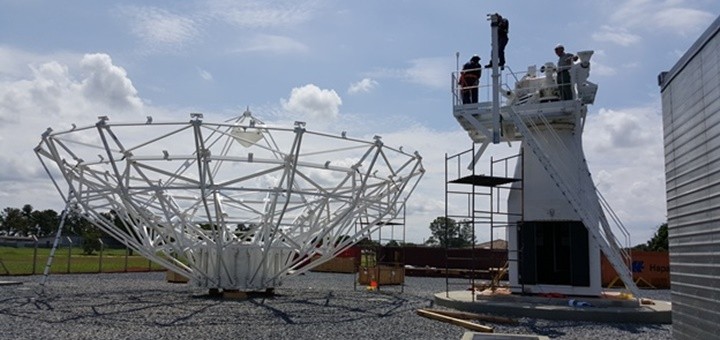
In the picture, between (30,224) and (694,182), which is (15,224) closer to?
(30,224)

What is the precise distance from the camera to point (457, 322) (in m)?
15.8

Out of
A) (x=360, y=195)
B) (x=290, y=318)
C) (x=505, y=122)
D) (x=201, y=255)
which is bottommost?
(x=290, y=318)

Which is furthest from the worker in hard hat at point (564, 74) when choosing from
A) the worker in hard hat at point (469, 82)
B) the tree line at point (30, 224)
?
the tree line at point (30, 224)

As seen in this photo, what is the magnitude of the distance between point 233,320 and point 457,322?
17.7ft

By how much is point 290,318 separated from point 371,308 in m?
3.42

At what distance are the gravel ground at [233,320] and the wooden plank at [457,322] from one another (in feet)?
0.68

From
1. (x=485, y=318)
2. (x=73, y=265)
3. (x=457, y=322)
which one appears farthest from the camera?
(x=73, y=265)

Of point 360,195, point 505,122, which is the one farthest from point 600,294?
point 360,195

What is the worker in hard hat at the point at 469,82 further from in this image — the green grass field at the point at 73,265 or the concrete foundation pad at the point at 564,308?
the green grass field at the point at 73,265

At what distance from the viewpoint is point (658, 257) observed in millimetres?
34969

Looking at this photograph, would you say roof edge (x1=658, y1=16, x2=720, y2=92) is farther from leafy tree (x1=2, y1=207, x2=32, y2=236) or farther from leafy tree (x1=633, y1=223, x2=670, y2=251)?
leafy tree (x1=2, y1=207, x2=32, y2=236)

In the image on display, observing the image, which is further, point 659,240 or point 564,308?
point 659,240

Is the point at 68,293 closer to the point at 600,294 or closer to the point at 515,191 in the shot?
the point at 515,191

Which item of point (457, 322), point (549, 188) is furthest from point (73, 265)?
point (457, 322)
